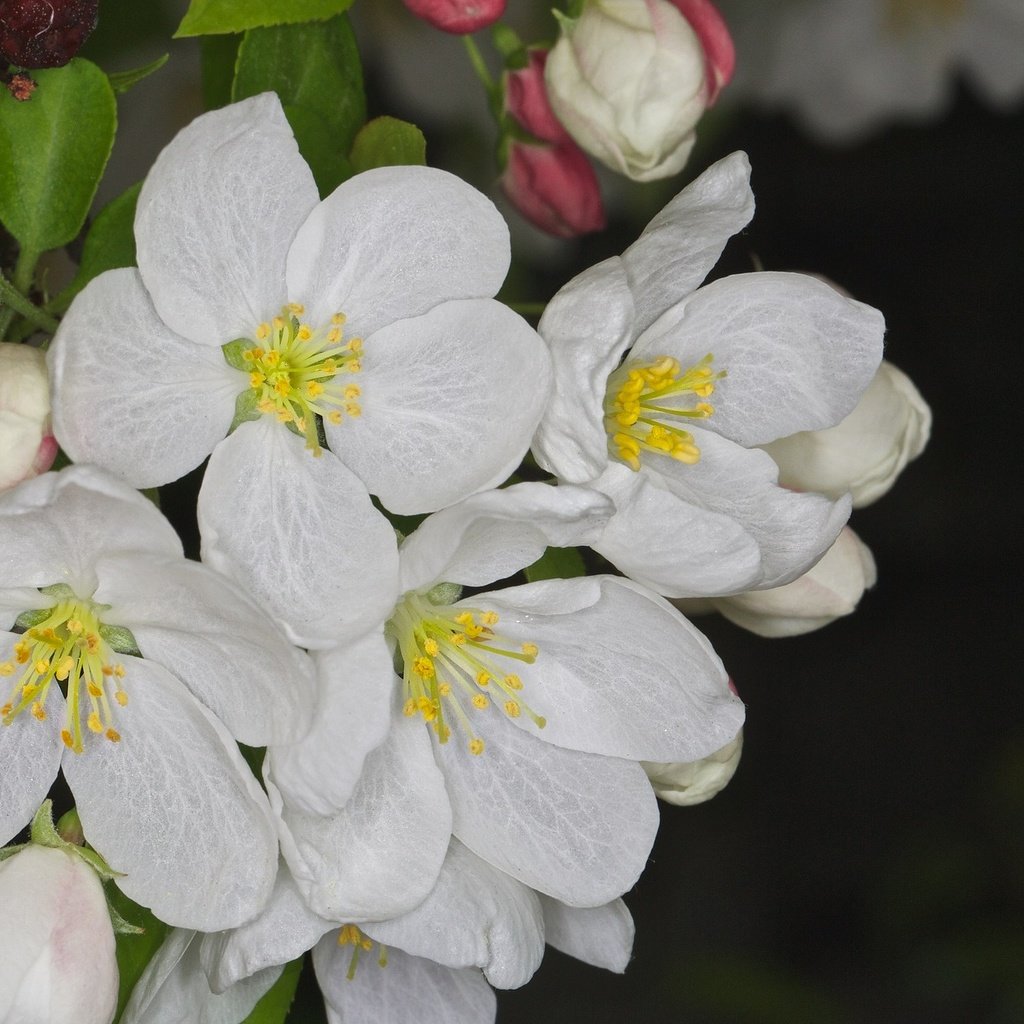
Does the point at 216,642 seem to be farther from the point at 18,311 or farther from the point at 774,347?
the point at 774,347

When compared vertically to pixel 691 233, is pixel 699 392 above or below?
below

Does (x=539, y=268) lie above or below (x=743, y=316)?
below

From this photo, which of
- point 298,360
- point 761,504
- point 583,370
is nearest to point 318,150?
point 298,360

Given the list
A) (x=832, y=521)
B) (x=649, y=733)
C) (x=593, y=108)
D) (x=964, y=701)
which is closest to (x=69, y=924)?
(x=649, y=733)

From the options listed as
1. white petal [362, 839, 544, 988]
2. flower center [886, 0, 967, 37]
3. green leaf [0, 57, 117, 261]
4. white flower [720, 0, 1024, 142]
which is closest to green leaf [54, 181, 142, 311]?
green leaf [0, 57, 117, 261]

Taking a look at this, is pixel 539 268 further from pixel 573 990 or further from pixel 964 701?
pixel 573 990

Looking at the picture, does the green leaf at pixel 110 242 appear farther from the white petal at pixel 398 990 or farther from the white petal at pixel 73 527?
the white petal at pixel 398 990

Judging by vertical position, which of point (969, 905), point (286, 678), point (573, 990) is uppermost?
point (286, 678)
